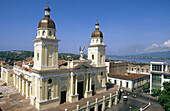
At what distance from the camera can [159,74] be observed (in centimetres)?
3053

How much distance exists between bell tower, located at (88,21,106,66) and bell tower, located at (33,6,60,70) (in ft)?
31.8

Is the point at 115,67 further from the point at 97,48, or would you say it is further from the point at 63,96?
the point at 63,96

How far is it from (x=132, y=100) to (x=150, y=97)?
19.4ft

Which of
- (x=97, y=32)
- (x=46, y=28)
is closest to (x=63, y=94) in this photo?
(x=46, y=28)

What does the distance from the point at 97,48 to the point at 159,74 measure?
17201mm

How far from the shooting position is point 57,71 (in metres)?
19.3

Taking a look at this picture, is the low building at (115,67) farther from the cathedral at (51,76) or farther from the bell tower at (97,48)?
the cathedral at (51,76)

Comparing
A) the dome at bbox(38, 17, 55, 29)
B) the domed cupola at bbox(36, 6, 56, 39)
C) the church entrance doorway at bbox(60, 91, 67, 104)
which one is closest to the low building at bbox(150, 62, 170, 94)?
the church entrance doorway at bbox(60, 91, 67, 104)

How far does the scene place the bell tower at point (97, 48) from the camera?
26547 millimetres

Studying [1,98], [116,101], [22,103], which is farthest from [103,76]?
[1,98]

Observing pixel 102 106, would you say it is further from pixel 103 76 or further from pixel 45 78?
pixel 45 78

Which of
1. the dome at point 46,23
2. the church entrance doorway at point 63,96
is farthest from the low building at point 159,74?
the dome at point 46,23

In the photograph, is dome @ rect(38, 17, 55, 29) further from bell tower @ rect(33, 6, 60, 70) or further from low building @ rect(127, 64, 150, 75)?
low building @ rect(127, 64, 150, 75)

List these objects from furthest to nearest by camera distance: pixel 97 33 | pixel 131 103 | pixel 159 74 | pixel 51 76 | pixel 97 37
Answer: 1. pixel 159 74
2. pixel 97 33
3. pixel 97 37
4. pixel 131 103
5. pixel 51 76
